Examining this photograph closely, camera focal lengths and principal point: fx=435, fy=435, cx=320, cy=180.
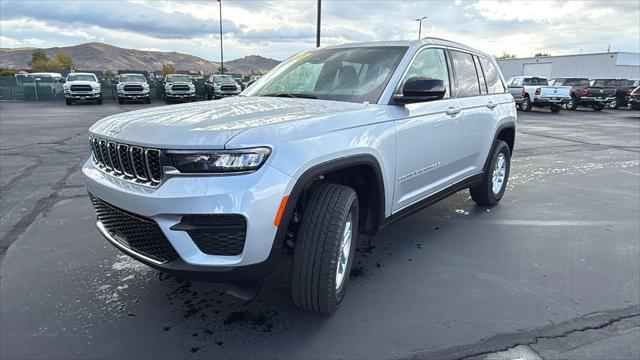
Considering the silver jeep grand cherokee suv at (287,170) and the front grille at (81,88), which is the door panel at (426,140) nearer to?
the silver jeep grand cherokee suv at (287,170)

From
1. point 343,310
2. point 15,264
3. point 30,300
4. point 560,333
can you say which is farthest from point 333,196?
point 15,264

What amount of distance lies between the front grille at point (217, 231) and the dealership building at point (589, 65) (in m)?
43.8

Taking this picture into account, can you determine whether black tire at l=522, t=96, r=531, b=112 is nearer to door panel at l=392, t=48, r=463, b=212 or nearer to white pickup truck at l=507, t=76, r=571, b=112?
white pickup truck at l=507, t=76, r=571, b=112

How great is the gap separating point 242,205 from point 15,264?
2603 millimetres

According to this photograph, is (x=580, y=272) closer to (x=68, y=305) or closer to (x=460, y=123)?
(x=460, y=123)

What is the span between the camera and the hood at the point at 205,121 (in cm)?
224

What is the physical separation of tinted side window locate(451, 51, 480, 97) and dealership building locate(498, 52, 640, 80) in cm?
4038

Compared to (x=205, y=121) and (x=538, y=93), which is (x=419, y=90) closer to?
(x=205, y=121)

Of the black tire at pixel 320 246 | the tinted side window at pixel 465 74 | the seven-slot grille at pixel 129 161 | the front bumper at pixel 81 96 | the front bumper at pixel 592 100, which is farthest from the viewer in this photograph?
the front bumper at pixel 592 100

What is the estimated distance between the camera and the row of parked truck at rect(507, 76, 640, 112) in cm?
2234

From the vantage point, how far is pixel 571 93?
24.8 metres

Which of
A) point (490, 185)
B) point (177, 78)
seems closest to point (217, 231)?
point (490, 185)

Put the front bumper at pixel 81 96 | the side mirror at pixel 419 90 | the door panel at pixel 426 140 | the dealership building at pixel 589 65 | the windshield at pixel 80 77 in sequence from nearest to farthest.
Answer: the side mirror at pixel 419 90
the door panel at pixel 426 140
the front bumper at pixel 81 96
the windshield at pixel 80 77
the dealership building at pixel 589 65

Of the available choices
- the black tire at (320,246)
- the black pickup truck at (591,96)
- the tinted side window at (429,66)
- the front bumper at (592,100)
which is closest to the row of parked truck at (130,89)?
the black pickup truck at (591,96)
